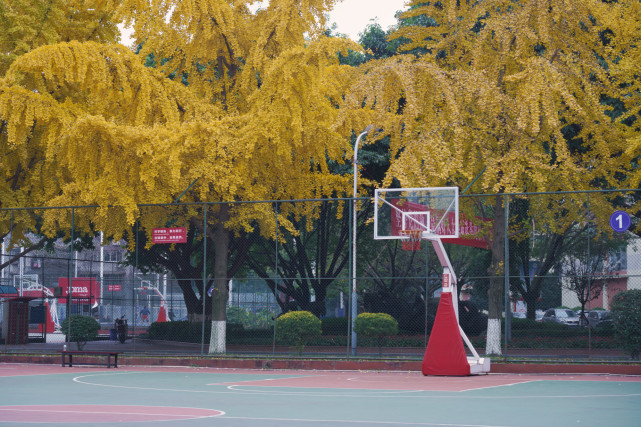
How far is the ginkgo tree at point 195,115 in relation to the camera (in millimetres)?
22547

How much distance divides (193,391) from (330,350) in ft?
37.6

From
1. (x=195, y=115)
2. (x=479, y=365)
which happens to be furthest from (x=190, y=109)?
(x=479, y=365)

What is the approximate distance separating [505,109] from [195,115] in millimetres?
8716

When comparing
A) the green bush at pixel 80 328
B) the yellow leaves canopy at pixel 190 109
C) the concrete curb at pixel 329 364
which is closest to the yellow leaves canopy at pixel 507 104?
the yellow leaves canopy at pixel 190 109

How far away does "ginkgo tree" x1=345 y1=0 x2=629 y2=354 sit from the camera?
66.9ft

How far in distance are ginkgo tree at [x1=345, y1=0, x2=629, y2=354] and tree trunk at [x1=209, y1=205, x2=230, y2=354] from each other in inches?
211

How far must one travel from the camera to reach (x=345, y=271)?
1662 inches

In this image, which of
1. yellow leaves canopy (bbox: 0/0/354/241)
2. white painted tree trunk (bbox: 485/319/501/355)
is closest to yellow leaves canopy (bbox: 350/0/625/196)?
yellow leaves canopy (bbox: 0/0/354/241)

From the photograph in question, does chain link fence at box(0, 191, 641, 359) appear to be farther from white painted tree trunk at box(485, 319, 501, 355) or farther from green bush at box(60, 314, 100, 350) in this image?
green bush at box(60, 314, 100, 350)

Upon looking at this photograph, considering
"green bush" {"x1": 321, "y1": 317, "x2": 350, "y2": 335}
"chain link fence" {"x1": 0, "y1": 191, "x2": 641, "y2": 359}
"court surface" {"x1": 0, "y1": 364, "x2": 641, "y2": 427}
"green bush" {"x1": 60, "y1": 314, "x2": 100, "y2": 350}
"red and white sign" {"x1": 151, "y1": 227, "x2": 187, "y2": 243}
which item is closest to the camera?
"court surface" {"x1": 0, "y1": 364, "x2": 641, "y2": 427}

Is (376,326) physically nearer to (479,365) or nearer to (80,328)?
(479,365)

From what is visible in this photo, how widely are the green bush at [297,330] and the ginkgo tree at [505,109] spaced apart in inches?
180

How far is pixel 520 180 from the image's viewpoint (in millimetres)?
21562

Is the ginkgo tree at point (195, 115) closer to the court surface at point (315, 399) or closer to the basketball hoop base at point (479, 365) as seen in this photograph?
the court surface at point (315, 399)
